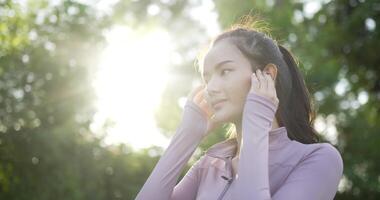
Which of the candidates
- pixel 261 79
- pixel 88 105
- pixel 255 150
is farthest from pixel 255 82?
pixel 88 105

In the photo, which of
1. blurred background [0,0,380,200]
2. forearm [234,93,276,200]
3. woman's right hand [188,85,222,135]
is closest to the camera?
forearm [234,93,276,200]

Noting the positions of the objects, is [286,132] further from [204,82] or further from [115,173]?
[115,173]

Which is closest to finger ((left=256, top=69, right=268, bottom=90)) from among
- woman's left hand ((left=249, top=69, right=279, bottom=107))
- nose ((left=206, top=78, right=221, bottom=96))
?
woman's left hand ((left=249, top=69, right=279, bottom=107))

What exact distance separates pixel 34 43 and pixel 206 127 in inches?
404

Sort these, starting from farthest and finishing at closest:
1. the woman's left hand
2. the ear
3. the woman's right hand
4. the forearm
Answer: the woman's right hand < the ear < the woman's left hand < the forearm

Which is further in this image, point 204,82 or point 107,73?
point 107,73

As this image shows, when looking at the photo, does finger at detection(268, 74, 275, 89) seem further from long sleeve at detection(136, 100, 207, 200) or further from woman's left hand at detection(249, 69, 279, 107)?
long sleeve at detection(136, 100, 207, 200)

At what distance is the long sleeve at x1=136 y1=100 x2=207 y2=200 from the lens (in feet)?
7.35

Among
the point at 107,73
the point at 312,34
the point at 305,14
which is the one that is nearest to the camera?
the point at 107,73

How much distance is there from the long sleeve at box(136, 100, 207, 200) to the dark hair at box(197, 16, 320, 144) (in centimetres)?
28

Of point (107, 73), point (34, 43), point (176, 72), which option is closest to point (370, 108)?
point (176, 72)

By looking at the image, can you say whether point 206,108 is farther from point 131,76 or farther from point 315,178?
point 131,76

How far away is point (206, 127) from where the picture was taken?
2.37m

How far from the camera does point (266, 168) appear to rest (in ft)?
6.48
